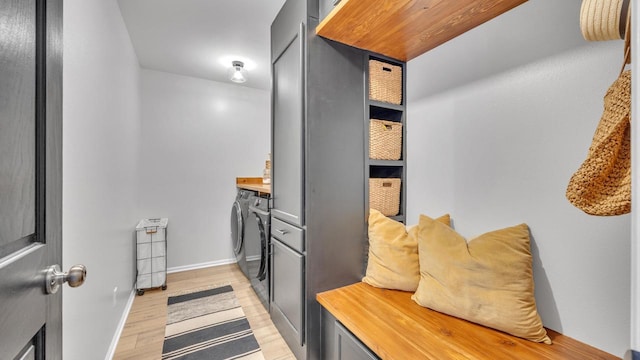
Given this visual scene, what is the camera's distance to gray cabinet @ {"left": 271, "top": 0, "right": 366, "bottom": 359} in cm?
145

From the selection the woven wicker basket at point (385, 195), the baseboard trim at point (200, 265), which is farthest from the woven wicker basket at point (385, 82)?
the baseboard trim at point (200, 265)

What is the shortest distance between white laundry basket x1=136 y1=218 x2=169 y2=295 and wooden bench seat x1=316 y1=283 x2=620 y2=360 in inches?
86.7

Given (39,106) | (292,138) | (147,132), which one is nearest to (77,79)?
(39,106)

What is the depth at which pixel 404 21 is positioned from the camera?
128 centimetres

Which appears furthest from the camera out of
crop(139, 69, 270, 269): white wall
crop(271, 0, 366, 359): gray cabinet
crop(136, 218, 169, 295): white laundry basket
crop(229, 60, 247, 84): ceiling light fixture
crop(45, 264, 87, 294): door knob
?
crop(139, 69, 270, 269): white wall

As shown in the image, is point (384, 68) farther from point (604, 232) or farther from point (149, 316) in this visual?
point (149, 316)

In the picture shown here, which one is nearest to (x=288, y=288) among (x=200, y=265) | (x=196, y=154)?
(x=200, y=265)

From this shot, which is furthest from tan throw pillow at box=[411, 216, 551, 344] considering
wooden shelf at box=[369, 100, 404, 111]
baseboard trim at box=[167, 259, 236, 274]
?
baseboard trim at box=[167, 259, 236, 274]

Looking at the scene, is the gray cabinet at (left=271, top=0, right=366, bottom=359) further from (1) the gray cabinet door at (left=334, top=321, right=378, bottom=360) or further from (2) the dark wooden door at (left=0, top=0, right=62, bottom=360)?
(2) the dark wooden door at (left=0, top=0, right=62, bottom=360)

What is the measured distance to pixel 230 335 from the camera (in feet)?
6.20

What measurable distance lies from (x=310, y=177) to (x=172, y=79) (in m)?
2.73

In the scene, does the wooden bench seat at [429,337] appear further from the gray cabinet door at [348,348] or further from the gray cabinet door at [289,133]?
the gray cabinet door at [289,133]

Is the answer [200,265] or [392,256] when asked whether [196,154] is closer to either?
[200,265]

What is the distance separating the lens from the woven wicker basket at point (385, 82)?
1643 millimetres
